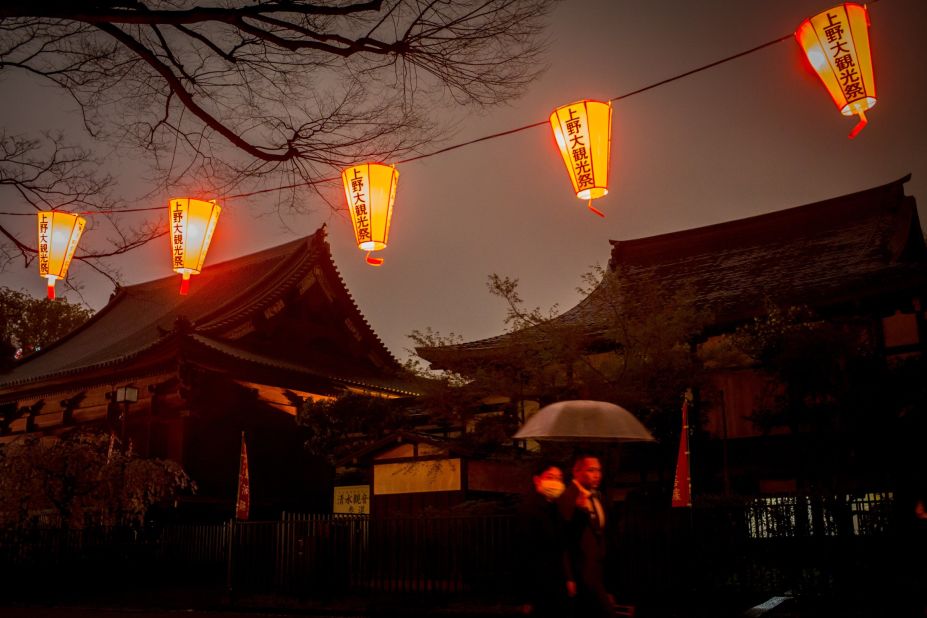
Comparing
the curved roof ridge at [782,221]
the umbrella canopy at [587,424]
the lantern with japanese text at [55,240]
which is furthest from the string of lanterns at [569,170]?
the curved roof ridge at [782,221]

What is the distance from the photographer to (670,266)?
924 inches

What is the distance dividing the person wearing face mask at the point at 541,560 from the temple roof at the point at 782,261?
27.6ft

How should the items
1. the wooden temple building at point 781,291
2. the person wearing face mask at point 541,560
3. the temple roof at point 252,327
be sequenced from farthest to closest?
1. the temple roof at point 252,327
2. the wooden temple building at point 781,291
3. the person wearing face mask at point 541,560

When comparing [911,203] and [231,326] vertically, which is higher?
[911,203]

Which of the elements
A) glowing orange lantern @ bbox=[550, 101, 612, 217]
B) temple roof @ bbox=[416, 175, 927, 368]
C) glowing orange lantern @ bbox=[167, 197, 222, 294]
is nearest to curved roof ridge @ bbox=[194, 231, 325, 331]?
temple roof @ bbox=[416, 175, 927, 368]

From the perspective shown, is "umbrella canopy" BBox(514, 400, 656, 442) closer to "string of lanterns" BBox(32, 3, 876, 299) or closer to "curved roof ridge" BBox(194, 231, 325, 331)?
"string of lanterns" BBox(32, 3, 876, 299)

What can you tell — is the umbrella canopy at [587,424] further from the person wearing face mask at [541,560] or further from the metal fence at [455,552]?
the metal fence at [455,552]

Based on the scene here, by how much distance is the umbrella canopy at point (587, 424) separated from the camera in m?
8.76

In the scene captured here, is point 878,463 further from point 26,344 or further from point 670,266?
point 26,344

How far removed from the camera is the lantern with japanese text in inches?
547

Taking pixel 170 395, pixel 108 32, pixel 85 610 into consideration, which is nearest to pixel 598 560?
pixel 108 32

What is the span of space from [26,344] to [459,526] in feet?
128

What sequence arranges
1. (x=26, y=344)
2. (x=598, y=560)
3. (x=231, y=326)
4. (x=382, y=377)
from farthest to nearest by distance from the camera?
1. (x=26, y=344)
2. (x=382, y=377)
3. (x=231, y=326)
4. (x=598, y=560)

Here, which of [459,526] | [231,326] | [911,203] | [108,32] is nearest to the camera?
[108,32]
